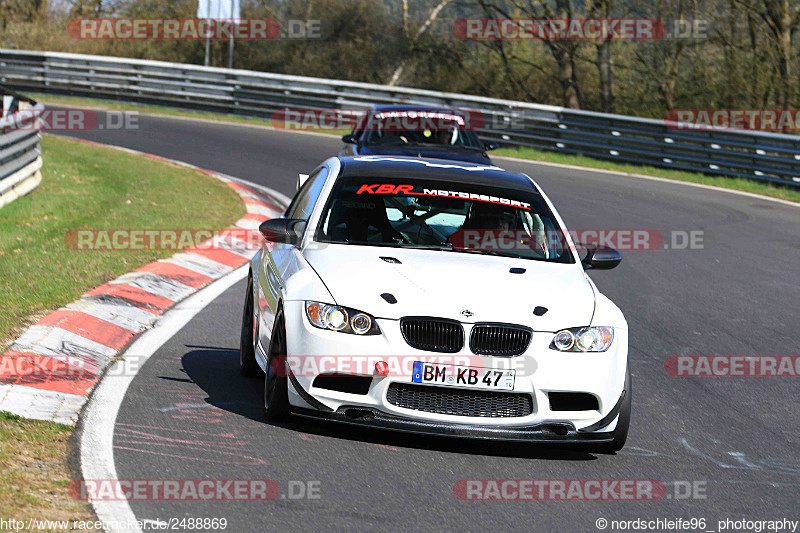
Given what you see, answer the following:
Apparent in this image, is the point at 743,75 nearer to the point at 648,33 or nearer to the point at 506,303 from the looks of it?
the point at 648,33

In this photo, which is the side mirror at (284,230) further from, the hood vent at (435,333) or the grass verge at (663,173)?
the grass verge at (663,173)

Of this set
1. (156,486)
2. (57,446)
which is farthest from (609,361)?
(57,446)

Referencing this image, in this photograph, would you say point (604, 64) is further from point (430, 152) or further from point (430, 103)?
point (430, 152)

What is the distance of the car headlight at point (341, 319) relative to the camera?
18.4ft

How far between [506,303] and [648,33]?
1041 inches

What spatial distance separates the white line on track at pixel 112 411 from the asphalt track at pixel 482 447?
0.21 feet

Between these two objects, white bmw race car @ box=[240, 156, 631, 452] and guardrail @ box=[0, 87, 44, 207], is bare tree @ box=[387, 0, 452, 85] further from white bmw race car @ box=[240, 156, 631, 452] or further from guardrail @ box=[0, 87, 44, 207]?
white bmw race car @ box=[240, 156, 631, 452]

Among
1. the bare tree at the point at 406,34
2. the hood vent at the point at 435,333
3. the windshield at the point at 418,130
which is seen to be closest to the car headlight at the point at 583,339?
the hood vent at the point at 435,333

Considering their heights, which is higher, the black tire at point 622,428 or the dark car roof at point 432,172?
the dark car roof at point 432,172

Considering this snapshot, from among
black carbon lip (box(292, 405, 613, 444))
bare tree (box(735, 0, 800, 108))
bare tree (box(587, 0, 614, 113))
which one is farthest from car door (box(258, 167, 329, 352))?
bare tree (box(587, 0, 614, 113))

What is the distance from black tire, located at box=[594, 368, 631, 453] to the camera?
5.88m

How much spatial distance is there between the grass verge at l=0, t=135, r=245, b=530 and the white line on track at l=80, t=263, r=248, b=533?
101mm

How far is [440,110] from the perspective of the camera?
1620 centimetres

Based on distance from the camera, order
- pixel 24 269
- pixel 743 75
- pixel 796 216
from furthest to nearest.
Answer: pixel 743 75
pixel 796 216
pixel 24 269
